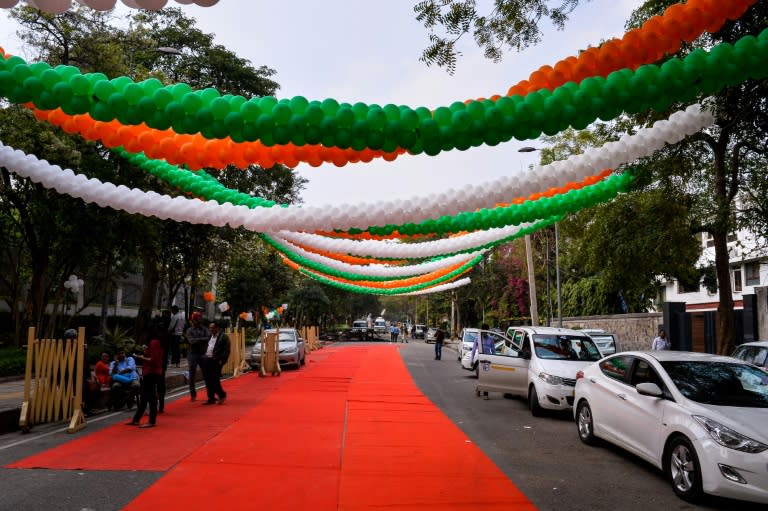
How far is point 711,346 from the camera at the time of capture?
25250 millimetres

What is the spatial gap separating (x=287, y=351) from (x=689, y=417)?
16962 millimetres

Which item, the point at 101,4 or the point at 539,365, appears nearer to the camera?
the point at 101,4

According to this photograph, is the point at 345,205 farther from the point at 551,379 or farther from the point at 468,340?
the point at 468,340

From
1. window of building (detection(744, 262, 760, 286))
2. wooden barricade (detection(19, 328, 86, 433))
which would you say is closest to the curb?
wooden barricade (detection(19, 328, 86, 433))

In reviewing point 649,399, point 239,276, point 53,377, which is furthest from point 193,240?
point 649,399

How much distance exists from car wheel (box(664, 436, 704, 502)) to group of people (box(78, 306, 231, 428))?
24.7 feet

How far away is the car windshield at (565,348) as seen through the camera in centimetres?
1255

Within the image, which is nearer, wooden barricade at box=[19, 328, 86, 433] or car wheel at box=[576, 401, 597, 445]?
car wheel at box=[576, 401, 597, 445]

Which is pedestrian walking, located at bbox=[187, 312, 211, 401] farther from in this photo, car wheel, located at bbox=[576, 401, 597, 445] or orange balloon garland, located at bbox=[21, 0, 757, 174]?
car wheel, located at bbox=[576, 401, 597, 445]

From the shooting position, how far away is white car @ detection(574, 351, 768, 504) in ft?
19.0

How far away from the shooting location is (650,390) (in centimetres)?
703

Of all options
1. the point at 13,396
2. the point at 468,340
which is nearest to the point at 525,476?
the point at 13,396

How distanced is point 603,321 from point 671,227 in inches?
871

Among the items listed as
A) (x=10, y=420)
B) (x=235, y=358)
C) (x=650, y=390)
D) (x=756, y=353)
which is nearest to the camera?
(x=650, y=390)
